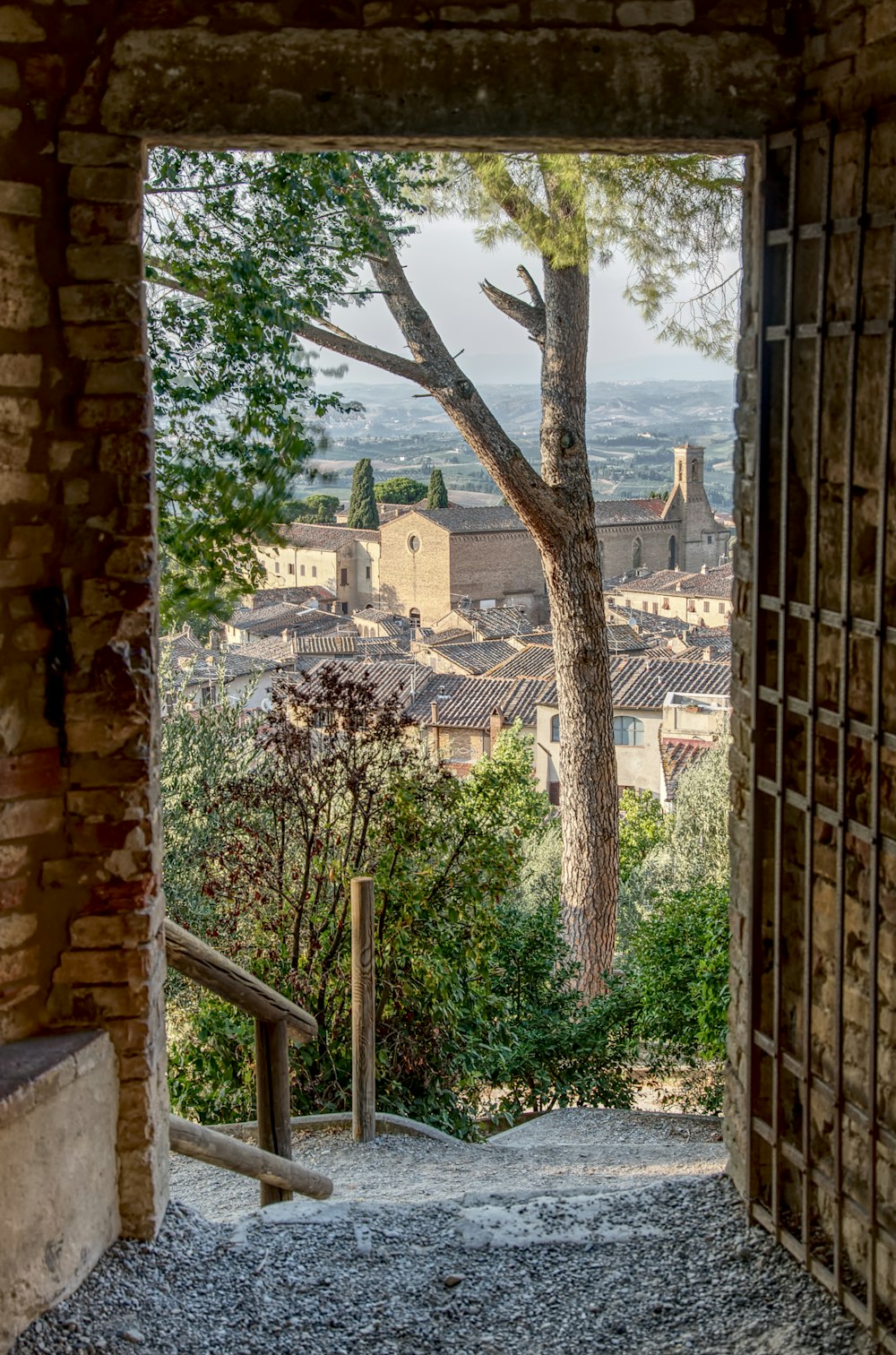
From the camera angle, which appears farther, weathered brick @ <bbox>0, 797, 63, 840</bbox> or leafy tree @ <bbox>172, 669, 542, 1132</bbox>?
leafy tree @ <bbox>172, 669, 542, 1132</bbox>

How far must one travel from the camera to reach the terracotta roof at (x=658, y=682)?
21.2 meters

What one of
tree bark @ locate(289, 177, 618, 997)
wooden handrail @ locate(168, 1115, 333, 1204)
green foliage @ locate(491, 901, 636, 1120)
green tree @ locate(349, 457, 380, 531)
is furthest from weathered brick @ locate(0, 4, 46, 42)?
green tree @ locate(349, 457, 380, 531)

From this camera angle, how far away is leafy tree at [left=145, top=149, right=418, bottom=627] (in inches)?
178

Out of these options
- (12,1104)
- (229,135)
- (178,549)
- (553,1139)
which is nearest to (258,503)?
(178,549)

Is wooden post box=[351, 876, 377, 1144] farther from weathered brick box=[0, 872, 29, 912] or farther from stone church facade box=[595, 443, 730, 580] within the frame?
stone church facade box=[595, 443, 730, 580]

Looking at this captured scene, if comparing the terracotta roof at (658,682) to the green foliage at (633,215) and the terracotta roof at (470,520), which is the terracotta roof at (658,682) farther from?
the green foliage at (633,215)

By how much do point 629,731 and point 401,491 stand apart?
21.5 meters

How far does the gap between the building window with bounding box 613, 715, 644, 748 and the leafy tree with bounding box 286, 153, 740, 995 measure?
13343 mm

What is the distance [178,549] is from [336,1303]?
→ 263cm

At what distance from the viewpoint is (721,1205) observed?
120 inches

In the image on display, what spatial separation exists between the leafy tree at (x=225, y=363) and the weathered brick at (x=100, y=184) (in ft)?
6.22

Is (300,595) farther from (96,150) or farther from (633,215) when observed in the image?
(96,150)

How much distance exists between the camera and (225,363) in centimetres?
463

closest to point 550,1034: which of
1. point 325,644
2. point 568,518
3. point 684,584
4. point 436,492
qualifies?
point 568,518
